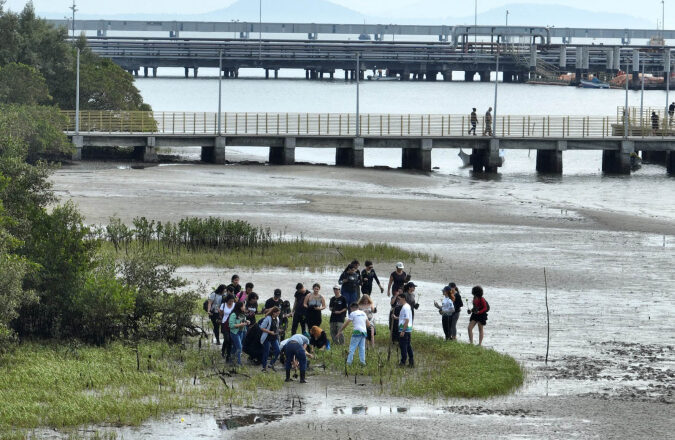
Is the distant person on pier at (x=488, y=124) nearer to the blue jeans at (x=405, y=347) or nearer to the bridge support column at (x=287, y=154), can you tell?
the bridge support column at (x=287, y=154)

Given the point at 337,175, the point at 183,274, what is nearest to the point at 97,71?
the point at 337,175

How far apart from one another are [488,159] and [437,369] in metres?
49.1

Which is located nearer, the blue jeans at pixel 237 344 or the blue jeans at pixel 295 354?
the blue jeans at pixel 295 354

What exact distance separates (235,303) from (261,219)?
21.2 metres

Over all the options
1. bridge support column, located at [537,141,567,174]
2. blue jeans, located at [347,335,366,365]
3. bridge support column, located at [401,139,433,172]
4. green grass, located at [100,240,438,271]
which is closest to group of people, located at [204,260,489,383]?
blue jeans, located at [347,335,366,365]

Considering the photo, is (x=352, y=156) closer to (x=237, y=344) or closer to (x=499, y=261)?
(x=499, y=261)

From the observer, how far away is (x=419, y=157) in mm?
69312

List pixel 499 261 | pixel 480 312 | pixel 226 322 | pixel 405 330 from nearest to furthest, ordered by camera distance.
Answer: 1. pixel 405 330
2. pixel 226 322
3. pixel 480 312
4. pixel 499 261

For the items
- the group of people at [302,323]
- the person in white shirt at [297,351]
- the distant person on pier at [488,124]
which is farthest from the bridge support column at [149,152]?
the person in white shirt at [297,351]

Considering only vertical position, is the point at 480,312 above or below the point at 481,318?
above

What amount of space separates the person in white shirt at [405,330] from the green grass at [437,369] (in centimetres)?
20

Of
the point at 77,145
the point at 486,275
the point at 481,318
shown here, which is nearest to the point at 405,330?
the point at 481,318

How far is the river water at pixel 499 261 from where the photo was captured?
764 inches

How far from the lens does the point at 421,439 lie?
1819 centimetres
